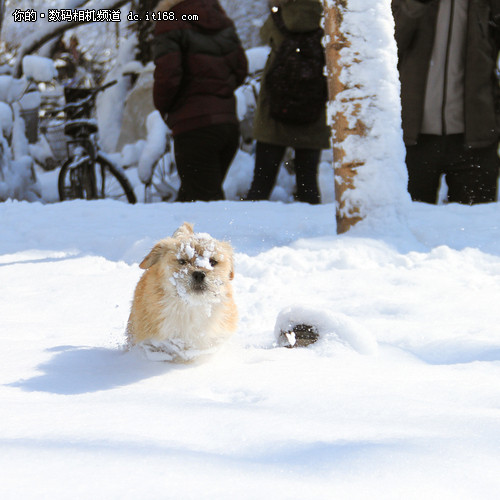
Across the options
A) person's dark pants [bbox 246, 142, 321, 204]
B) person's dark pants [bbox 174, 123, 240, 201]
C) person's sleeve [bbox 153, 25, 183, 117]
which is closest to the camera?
person's sleeve [bbox 153, 25, 183, 117]

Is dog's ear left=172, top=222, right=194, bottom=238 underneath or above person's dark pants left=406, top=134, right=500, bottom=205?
underneath

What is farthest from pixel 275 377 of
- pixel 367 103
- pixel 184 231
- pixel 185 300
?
pixel 367 103

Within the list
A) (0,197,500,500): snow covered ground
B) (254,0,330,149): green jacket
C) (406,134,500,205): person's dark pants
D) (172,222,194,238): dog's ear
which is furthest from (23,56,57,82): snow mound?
(172,222,194,238): dog's ear

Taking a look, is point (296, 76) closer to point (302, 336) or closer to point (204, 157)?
point (204, 157)

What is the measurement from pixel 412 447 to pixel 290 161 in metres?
8.87

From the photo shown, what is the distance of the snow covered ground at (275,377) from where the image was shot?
1.55 meters

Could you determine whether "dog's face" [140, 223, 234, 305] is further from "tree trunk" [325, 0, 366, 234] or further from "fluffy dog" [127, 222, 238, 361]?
"tree trunk" [325, 0, 366, 234]

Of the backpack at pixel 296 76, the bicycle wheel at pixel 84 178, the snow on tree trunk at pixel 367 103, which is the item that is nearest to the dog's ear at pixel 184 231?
the snow on tree trunk at pixel 367 103

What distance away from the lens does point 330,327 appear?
9.90 feet

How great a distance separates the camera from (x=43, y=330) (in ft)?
11.4

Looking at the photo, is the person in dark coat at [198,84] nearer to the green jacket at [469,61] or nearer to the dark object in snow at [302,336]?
the green jacket at [469,61]

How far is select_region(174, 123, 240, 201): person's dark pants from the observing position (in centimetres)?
602

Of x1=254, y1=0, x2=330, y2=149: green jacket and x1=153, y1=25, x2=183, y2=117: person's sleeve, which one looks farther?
x1=254, y1=0, x2=330, y2=149: green jacket

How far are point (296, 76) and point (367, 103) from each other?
3.64ft
